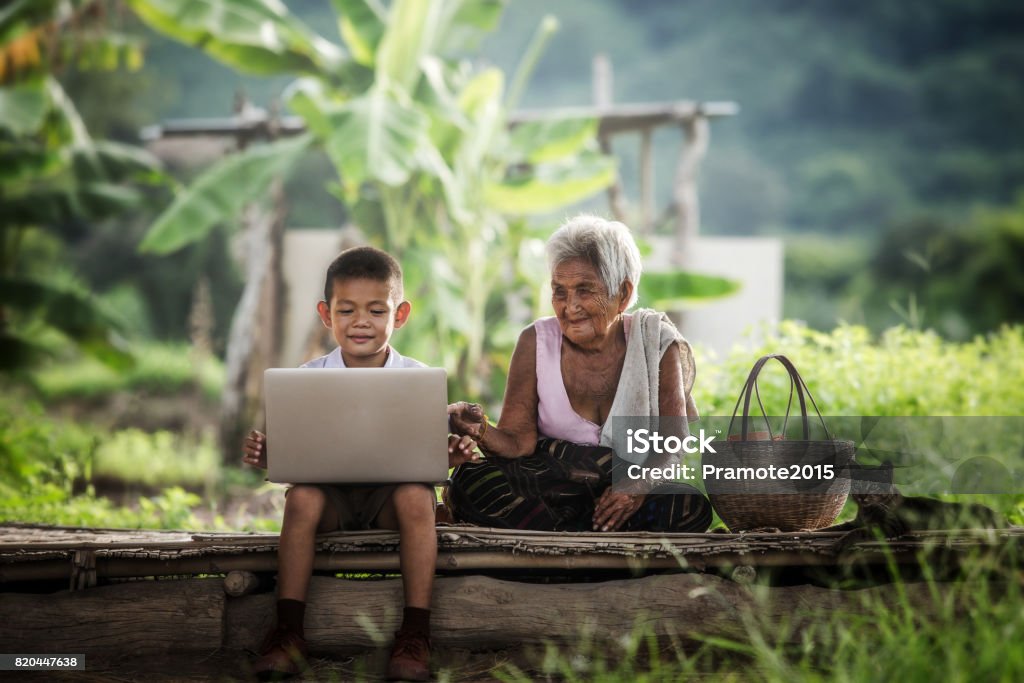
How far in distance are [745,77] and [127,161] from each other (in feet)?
69.1

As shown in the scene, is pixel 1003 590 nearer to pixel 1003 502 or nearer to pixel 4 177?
pixel 1003 502

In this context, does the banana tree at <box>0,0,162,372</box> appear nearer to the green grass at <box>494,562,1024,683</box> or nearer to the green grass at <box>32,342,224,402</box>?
the green grass at <box>494,562,1024,683</box>

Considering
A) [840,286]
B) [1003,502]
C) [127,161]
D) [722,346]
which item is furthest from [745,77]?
[1003,502]

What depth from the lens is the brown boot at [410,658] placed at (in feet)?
8.90

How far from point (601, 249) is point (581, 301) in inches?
6.8

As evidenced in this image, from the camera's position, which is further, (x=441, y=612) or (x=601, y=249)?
(x=601, y=249)

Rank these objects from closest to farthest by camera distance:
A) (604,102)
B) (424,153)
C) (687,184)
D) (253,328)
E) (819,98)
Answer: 1. (424,153)
2. (687,184)
3. (253,328)
4. (604,102)
5. (819,98)

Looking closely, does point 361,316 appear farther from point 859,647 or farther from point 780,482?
point 859,647

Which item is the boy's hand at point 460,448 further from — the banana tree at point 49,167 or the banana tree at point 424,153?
the banana tree at point 49,167

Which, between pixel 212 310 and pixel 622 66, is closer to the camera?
pixel 212 310

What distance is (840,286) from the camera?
71.3 feet

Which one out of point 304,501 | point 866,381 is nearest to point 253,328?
point 866,381

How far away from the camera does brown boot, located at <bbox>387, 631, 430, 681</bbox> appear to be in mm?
2713

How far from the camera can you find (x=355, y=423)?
9.25ft
